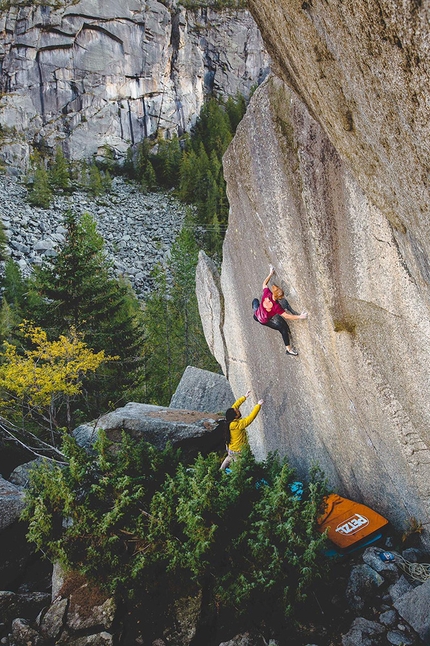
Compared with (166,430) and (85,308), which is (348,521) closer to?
(166,430)

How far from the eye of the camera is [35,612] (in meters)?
6.25

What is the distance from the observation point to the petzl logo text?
6.57m

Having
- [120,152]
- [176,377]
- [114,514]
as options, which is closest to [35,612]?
[114,514]

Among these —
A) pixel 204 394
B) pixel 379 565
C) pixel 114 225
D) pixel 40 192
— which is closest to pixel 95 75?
pixel 40 192

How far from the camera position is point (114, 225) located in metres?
56.7

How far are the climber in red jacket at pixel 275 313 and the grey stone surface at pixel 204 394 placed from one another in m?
7.13

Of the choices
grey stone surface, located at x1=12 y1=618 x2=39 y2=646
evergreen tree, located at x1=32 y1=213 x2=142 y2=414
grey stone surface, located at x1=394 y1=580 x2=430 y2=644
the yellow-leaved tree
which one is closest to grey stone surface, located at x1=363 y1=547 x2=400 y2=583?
grey stone surface, located at x1=394 y1=580 x2=430 y2=644

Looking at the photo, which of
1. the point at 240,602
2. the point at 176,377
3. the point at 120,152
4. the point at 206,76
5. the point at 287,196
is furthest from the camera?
the point at 206,76

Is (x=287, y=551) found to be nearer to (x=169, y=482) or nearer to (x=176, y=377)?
(x=169, y=482)

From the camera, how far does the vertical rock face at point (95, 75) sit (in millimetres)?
73250

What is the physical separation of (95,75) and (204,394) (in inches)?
3099

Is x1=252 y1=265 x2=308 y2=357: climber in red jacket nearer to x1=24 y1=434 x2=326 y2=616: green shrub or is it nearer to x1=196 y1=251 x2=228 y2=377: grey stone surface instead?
x1=24 y1=434 x2=326 y2=616: green shrub

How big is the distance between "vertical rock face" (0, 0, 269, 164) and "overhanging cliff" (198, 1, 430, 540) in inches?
2931

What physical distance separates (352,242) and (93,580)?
594 centimetres
